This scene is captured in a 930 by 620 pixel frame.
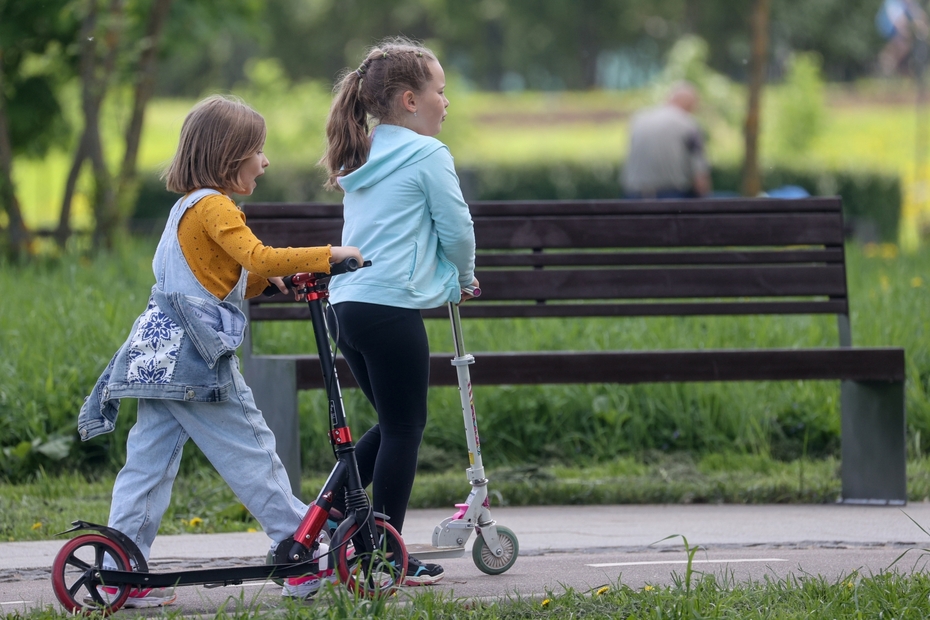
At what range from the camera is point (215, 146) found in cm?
326

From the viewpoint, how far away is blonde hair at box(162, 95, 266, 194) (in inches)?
128

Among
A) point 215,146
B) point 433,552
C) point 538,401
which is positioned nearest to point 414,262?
point 215,146

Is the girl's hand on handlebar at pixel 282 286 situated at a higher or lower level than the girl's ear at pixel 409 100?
lower

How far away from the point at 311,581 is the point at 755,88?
38.0 feet

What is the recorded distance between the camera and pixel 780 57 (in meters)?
61.6

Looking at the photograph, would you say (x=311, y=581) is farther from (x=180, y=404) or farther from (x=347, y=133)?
(x=347, y=133)

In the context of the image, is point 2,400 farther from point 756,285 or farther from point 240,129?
point 756,285

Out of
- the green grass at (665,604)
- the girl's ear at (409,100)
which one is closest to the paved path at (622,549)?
the green grass at (665,604)

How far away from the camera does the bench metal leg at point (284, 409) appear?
4488 millimetres

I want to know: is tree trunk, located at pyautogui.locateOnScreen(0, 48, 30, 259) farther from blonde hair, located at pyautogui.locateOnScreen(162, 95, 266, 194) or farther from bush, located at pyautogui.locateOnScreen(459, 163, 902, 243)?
bush, located at pyautogui.locateOnScreen(459, 163, 902, 243)

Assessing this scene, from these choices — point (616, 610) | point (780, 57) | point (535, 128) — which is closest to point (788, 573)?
point (616, 610)

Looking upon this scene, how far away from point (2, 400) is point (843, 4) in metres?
61.4

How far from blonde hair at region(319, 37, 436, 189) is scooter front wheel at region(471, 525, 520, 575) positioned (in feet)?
3.74

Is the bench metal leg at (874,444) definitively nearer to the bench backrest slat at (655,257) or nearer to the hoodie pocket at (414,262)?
the bench backrest slat at (655,257)
